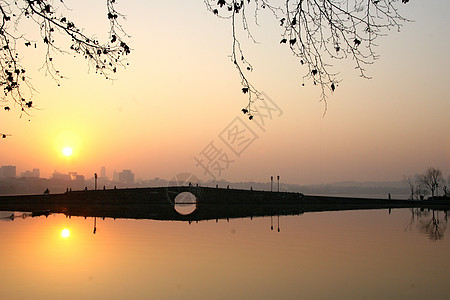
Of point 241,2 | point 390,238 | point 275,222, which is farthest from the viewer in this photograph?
point 275,222

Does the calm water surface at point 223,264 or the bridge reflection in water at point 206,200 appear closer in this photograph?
the calm water surface at point 223,264

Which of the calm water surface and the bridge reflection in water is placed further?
the bridge reflection in water

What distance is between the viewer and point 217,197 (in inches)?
2201

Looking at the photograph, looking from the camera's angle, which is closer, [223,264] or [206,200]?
[223,264]

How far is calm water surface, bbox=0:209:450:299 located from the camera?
1160 centimetres

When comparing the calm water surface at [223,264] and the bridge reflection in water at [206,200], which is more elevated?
the bridge reflection in water at [206,200]

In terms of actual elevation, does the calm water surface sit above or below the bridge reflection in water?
below

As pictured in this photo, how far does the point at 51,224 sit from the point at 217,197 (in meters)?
29.9

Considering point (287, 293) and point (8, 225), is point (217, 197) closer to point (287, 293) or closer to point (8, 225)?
point (8, 225)

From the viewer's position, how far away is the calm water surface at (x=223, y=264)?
1160cm

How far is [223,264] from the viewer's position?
14977 mm

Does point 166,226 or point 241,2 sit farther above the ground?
point 241,2

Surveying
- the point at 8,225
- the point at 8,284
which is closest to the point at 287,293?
the point at 8,284

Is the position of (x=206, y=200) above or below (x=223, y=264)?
above
